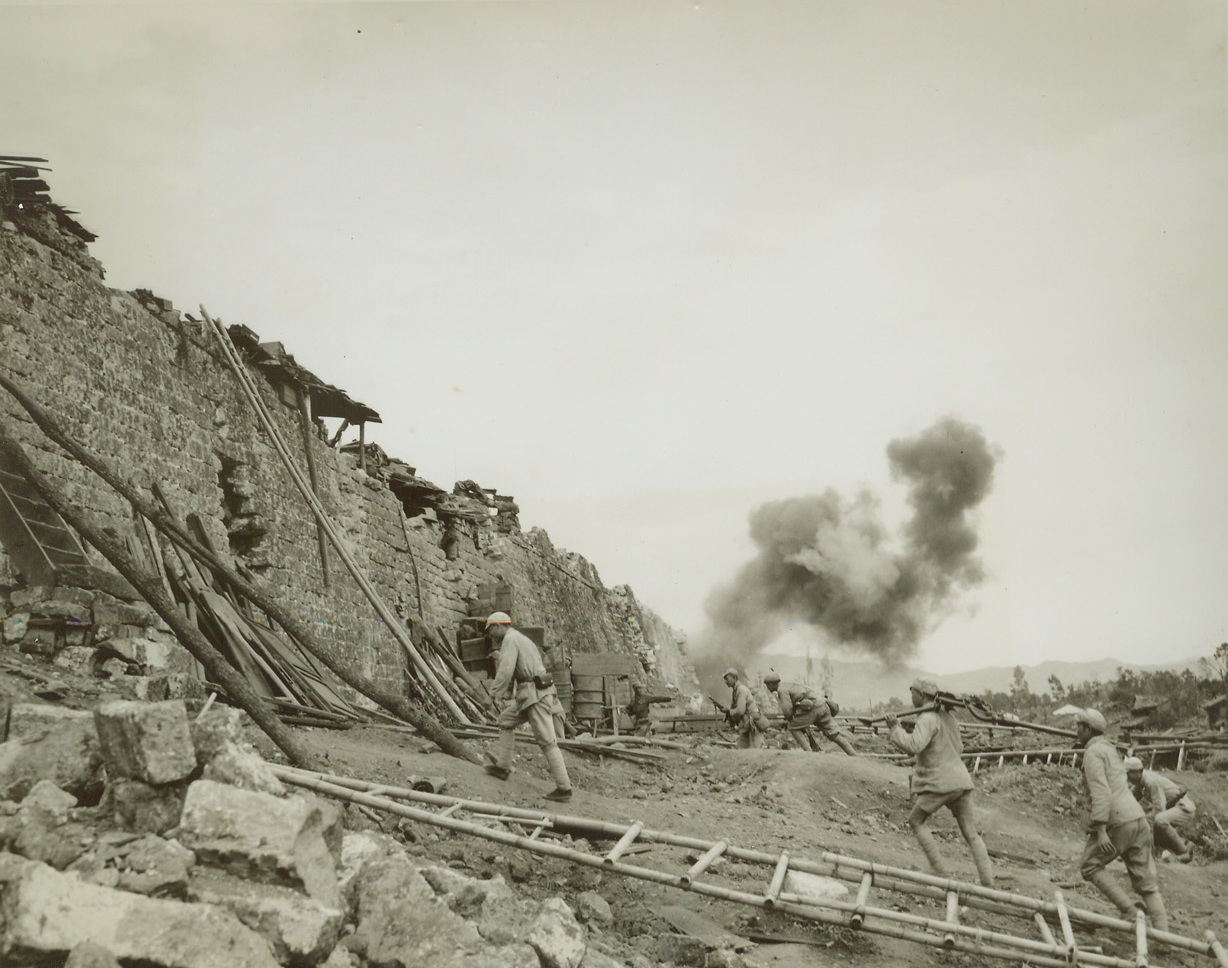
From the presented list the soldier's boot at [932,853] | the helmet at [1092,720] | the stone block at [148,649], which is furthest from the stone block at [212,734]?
the helmet at [1092,720]

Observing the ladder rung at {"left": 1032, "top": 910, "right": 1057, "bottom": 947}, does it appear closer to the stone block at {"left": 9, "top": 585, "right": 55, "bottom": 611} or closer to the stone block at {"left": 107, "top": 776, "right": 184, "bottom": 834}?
the stone block at {"left": 107, "top": 776, "right": 184, "bottom": 834}

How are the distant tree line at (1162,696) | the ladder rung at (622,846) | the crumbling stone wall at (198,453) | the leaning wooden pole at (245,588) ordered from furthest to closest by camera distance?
1. the distant tree line at (1162,696)
2. the crumbling stone wall at (198,453)
3. the leaning wooden pole at (245,588)
4. the ladder rung at (622,846)

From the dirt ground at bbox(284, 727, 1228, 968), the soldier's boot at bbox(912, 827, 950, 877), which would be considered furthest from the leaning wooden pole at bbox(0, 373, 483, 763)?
the soldier's boot at bbox(912, 827, 950, 877)

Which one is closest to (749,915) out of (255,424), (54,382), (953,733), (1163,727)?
(953,733)

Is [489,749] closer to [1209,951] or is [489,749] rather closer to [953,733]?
[953,733]

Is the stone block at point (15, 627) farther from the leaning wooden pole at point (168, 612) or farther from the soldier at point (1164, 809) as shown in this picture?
the soldier at point (1164, 809)

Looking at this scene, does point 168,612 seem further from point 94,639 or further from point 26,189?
point 26,189

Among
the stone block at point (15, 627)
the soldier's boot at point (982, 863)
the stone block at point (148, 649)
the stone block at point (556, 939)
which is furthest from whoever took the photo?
the stone block at point (148, 649)
